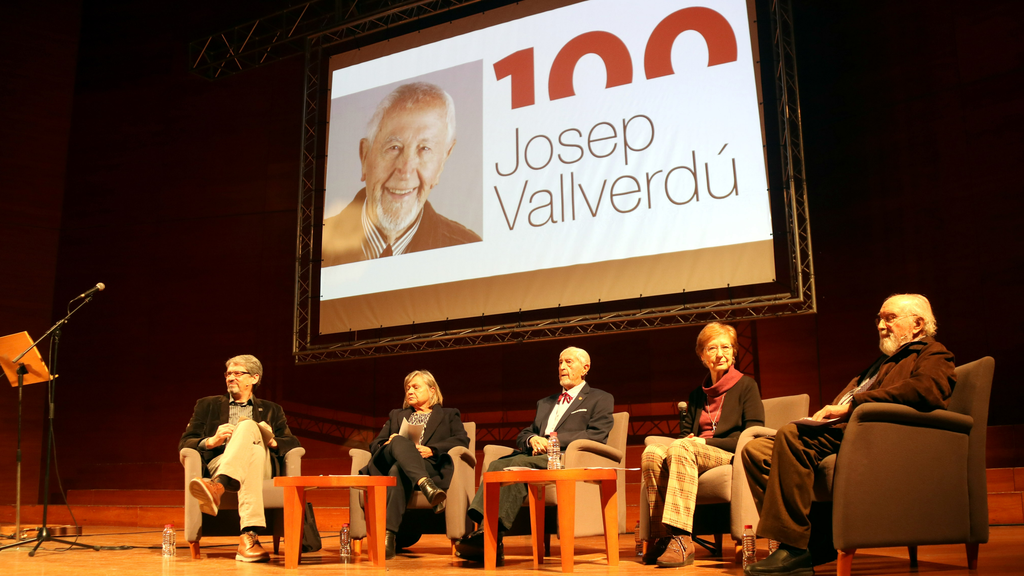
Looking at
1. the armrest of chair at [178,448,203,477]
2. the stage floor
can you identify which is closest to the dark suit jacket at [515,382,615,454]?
the stage floor

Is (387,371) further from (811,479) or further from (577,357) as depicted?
(811,479)

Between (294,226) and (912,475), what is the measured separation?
5.27m

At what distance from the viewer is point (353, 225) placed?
591 centimetres

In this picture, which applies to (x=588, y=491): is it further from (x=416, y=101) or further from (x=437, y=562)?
(x=416, y=101)

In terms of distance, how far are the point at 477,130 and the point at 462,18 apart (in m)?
0.93

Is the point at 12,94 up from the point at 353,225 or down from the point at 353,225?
up

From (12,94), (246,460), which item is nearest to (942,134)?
(246,460)

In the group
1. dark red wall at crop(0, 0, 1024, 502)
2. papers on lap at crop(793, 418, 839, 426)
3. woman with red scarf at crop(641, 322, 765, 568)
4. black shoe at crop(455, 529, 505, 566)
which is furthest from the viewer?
dark red wall at crop(0, 0, 1024, 502)

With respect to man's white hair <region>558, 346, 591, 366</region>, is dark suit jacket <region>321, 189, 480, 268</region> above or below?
above

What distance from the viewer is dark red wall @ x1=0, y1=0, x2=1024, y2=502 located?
16.1 feet

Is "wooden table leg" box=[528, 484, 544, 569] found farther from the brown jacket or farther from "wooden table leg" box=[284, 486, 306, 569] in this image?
the brown jacket

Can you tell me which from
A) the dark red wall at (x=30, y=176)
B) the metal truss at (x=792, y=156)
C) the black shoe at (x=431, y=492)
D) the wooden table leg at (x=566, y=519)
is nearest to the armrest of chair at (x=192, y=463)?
the black shoe at (x=431, y=492)

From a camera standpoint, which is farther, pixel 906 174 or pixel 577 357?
pixel 906 174

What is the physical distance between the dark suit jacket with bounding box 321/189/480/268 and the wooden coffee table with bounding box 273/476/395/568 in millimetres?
2492
